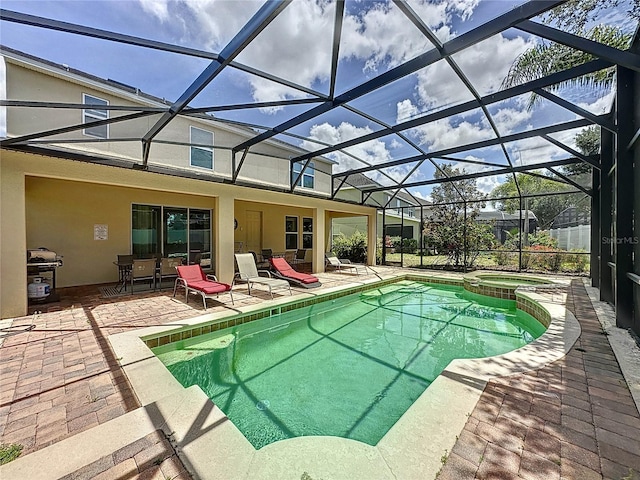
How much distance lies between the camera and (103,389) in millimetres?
2969

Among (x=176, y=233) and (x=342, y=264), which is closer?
(x=176, y=233)

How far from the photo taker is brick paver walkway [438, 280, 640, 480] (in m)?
1.92

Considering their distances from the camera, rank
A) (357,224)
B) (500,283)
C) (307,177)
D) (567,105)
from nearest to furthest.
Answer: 1. (567,105)
2. (500,283)
3. (307,177)
4. (357,224)

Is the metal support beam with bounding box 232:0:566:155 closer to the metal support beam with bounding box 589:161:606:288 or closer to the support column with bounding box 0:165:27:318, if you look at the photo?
the support column with bounding box 0:165:27:318

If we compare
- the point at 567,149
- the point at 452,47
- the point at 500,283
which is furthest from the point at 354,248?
the point at 452,47

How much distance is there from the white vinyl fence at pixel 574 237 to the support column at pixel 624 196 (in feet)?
29.9

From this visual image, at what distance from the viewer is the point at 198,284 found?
6785 mm

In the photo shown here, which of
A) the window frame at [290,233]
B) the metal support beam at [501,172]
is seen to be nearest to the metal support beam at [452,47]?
the metal support beam at [501,172]

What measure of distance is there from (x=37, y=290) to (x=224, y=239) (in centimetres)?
420

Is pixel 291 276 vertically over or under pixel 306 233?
under

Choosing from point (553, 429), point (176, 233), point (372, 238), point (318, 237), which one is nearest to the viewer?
point (553, 429)

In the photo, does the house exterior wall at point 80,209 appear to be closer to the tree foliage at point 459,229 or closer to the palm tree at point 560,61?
the palm tree at point 560,61

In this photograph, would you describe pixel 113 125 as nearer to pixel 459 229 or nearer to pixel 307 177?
pixel 307 177

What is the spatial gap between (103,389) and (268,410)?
180cm
